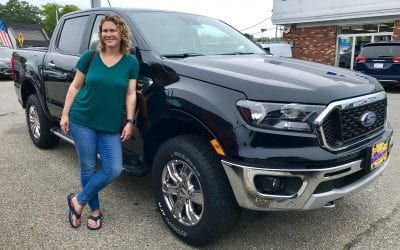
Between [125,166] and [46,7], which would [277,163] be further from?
[46,7]

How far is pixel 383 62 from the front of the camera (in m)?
11.4

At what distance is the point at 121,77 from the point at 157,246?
1.27 metres

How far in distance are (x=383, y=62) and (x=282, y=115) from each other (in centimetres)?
1035

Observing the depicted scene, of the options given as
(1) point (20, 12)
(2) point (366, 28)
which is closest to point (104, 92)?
(2) point (366, 28)

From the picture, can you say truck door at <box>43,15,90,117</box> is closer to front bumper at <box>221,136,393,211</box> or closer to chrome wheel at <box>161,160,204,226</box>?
chrome wheel at <box>161,160,204,226</box>

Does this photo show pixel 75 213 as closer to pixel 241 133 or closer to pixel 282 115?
pixel 241 133

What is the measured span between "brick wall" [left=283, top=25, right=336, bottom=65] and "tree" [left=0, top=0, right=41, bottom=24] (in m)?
83.3

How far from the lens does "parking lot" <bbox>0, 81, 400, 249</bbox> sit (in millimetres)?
2957

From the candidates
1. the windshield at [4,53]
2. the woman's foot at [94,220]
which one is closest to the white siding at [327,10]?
the windshield at [4,53]

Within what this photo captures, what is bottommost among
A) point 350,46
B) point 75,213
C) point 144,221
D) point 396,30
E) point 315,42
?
point 144,221

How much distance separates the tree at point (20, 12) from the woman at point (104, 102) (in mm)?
95808

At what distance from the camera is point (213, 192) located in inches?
102

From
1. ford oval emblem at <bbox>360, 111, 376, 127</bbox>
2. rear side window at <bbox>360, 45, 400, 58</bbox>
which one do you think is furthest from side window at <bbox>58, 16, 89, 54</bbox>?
rear side window at <bbox>360, 45, 400, 58</bbox>

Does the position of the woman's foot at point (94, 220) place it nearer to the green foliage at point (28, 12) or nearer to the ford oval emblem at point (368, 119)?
the ford oval emblem at point (368, 119)
